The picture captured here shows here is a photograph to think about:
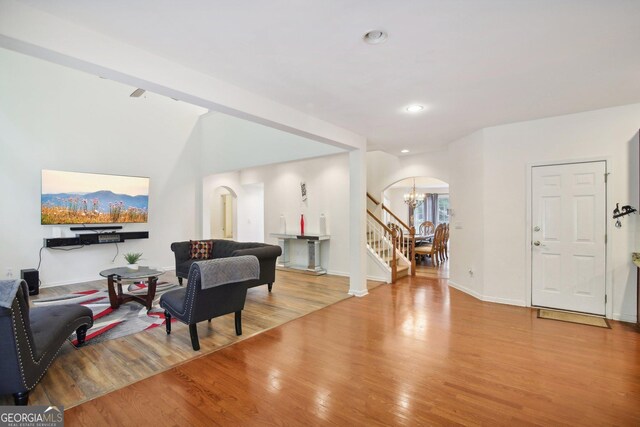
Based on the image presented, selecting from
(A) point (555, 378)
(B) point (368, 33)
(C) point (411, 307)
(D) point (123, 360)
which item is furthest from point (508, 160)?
(D) point (123, 360)

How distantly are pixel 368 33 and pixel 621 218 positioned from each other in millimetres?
4121

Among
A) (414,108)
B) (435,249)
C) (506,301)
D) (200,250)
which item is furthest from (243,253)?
(435,249)

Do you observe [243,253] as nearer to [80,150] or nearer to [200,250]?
[200,250]

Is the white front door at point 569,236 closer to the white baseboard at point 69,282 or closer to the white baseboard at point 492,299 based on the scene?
the white baseboard at point 492,299

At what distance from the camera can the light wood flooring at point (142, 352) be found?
237 cm

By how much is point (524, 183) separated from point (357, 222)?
261 centimetres

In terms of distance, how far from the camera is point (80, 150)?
245 inches

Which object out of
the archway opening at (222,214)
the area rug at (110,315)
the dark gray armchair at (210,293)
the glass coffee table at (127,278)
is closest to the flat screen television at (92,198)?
the area rug at (110,315)

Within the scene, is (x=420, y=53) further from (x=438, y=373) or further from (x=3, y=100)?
(x=3, y=100)

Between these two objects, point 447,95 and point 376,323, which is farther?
point 376,323

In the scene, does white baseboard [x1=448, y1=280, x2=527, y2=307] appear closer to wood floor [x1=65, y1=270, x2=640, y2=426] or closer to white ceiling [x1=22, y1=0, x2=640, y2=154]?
wood floor [x1=65, y1=270, x2=640, y2=426]

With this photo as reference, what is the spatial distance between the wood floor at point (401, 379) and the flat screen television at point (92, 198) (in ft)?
16.8

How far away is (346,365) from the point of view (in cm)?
276

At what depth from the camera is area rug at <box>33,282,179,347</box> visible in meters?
3.47
